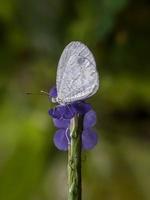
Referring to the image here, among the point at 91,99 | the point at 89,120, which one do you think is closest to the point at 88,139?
the point at 89,120

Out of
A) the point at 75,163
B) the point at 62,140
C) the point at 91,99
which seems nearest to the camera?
the point at 75,163

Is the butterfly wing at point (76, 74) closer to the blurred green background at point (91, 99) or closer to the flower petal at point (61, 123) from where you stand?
the flower petal at point (61, 123)

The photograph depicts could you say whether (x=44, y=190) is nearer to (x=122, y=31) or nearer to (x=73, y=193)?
(x=122, y=31)

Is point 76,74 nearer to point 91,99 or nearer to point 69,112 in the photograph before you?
point 69,112

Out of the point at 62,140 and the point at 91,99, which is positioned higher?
the point at 91,99

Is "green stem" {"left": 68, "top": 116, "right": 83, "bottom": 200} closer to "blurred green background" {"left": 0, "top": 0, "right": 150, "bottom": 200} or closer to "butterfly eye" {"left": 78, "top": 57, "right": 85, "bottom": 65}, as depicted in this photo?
"butterfly eye" {"left": 78, "top": 57, "right": 85, "bottom": 65}

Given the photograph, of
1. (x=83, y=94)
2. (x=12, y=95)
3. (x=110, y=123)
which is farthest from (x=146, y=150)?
(x=83, y=94)
